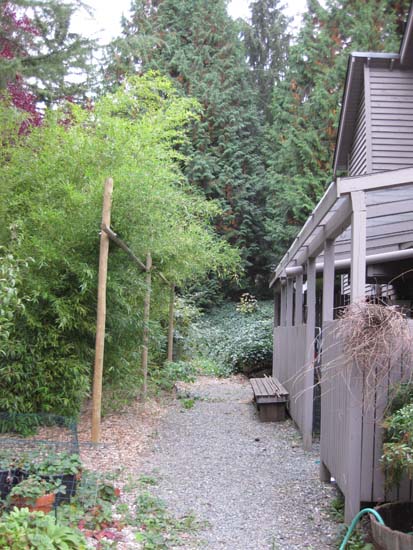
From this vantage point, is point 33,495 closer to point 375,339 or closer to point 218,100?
point 375,339

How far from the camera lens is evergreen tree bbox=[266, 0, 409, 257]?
67.4 ft

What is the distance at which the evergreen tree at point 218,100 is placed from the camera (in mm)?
22281

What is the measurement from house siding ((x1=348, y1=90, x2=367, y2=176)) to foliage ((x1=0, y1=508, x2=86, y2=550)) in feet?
26.4

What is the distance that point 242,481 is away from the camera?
496 cm

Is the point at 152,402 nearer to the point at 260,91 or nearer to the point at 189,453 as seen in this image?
the point at 189,453

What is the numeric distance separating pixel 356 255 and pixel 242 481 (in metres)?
2.27

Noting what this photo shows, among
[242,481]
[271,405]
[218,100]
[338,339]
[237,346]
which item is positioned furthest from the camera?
[218,100]

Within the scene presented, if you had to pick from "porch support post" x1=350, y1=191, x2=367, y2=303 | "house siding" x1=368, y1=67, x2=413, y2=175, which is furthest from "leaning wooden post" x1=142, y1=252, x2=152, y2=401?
"house siding" x1=368, y1=67, x2=413, y2=175

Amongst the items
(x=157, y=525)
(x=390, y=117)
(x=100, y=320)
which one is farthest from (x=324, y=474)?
(x=390, y=117)

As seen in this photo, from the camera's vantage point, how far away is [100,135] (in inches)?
246

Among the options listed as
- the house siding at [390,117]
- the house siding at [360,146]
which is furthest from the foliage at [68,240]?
the house siding at [360,146]

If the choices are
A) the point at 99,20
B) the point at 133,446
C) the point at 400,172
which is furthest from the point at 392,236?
the point at 99,20

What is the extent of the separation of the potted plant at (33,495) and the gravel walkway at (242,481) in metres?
0.83

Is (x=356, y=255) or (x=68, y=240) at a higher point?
(x=68, y=240)
